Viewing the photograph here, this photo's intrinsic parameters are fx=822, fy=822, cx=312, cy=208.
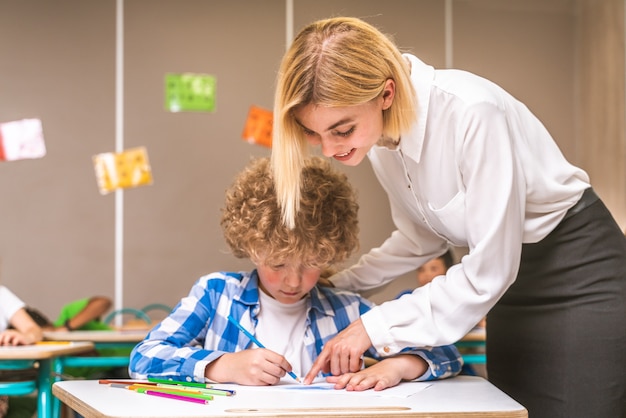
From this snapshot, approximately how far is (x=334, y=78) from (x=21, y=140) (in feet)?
12.0

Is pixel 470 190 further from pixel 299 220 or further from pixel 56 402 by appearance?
pixel 56 402

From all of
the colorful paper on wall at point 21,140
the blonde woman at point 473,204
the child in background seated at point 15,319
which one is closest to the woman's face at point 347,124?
the blonde woman at point 473,204

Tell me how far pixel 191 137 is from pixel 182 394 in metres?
3.56

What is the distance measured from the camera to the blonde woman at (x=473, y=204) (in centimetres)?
131

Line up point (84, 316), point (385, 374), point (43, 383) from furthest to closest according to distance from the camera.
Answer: point (84, 316), point (43, 383), point (385, 374)

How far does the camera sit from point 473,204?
1322mm

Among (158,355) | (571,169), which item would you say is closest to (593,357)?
(571,169)

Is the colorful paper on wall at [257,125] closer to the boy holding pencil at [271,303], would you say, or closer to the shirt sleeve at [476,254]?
the boy holding pencil at [271,303]

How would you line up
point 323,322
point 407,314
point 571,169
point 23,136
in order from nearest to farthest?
point 407,314, point 571,169, point 323,322, point 23,136

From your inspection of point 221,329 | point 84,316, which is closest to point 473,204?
point 221,329

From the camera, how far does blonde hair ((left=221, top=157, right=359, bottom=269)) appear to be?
5.13 feet

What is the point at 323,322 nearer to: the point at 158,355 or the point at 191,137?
the point at 158,355

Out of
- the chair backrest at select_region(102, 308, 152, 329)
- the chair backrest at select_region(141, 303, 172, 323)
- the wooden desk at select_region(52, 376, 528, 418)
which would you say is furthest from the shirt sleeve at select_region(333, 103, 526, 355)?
the chair backrest at select_region(141, 303, 172, 323)

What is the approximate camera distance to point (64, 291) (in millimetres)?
4562
